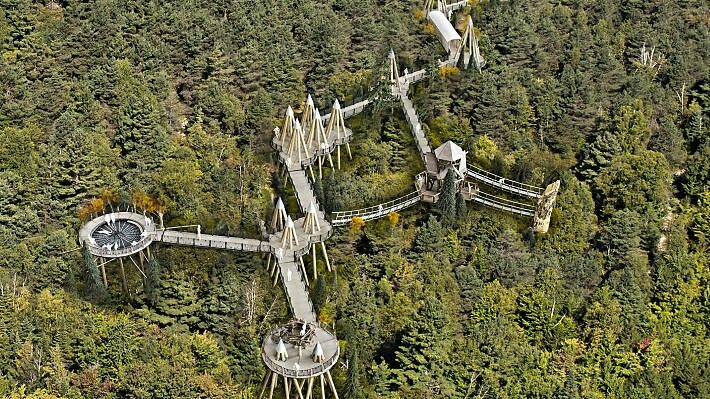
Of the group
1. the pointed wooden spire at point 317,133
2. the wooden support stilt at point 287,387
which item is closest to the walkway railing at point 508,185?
the pointed wooden spire at point 317,133

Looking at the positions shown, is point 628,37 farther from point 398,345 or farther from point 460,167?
point 398,345

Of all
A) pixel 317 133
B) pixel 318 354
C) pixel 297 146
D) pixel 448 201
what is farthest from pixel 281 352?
pixel 317 133

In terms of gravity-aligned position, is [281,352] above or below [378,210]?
below

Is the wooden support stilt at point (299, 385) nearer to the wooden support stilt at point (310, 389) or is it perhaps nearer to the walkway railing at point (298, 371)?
the wooden support stilt at point (310, 389)

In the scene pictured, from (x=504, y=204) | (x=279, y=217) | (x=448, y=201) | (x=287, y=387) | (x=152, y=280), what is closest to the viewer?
(x=287, y=387)

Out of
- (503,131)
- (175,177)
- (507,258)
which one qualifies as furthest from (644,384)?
(175,177)

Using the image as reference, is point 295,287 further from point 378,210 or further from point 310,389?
point 378,210

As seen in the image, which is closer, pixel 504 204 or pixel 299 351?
pixel 299 351

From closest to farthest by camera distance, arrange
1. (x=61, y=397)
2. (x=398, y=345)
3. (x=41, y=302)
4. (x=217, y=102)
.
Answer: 1. (x=61, y=397)
2. (x=41, y=302)
3. (x=398, y=345)
4. (x=217, y=102)
